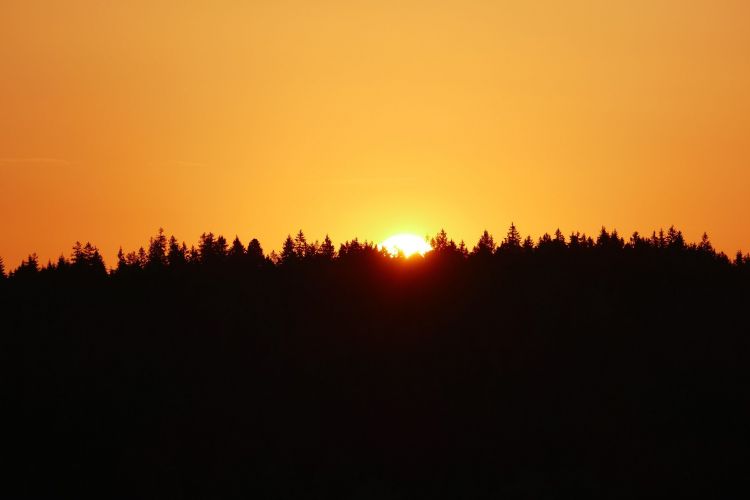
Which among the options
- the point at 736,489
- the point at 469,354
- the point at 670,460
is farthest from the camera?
the point at 469,354

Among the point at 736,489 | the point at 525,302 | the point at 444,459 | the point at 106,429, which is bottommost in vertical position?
the point at 736,489

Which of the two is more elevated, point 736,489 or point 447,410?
point 447,410

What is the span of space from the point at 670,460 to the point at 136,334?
8396 centimetres

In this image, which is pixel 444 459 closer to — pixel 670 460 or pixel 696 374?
pixel 670 460

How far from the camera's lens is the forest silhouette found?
446 ft

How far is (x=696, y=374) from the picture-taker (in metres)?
164

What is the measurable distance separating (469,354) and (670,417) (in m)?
32.9

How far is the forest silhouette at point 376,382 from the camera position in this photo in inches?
5354

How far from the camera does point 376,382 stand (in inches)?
6447

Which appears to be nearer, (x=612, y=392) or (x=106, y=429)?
(x=106, y=429)

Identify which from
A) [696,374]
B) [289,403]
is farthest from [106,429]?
[696,374]

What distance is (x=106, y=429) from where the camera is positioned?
14650 cm

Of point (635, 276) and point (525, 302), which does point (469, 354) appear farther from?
point (635, 276)

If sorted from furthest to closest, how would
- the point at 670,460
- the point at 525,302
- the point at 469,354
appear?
1. the point at 525,302
2. the point at 469,354
3. the point at 670,460
